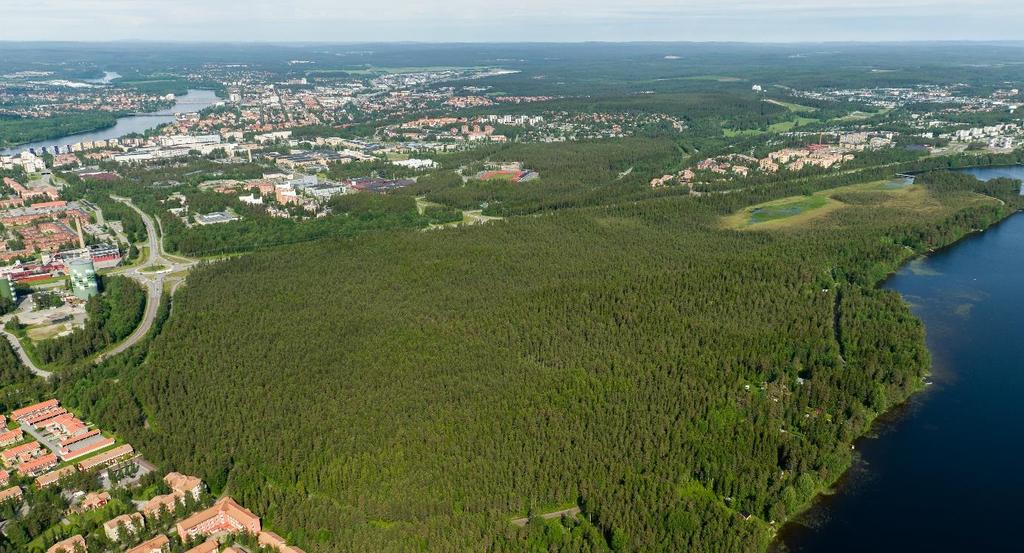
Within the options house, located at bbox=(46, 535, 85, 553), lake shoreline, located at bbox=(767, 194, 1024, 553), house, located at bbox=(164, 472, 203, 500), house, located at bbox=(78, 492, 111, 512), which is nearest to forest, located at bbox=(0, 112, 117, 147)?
house, located at bbox=(78, 492, 111, 512)

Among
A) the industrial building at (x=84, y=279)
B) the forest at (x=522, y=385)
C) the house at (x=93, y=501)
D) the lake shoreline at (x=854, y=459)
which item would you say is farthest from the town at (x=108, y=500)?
the industrial building at (x=84, y=279)

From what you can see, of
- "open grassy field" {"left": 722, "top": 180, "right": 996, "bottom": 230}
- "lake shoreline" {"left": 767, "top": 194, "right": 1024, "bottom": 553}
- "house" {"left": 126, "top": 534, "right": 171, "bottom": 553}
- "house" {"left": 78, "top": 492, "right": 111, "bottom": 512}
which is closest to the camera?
"house" {"left": 126, "top": 534, "right": 171, "bottom": 553}

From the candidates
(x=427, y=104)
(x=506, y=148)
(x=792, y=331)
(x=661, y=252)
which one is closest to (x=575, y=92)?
(x=427, y=104)

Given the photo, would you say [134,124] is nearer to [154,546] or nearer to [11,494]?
[11,494]

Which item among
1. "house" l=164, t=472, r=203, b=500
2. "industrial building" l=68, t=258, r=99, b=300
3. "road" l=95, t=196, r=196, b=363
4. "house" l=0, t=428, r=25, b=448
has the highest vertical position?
"industrial building" l=68, t=258, r=99, b=300

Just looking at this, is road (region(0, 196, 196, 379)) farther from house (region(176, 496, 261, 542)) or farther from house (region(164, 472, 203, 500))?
house (region(176, 496, 261, 542))

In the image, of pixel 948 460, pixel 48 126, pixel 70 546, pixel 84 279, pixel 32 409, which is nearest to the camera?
pixel 70 546

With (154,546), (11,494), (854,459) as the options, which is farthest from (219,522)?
(854,459)
